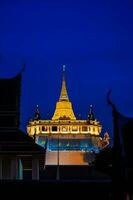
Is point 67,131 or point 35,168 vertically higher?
point 67,131

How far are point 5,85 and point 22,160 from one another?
15.1 feet

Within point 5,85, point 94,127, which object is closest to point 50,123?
point 94,127

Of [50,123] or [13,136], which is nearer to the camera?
[13,136]

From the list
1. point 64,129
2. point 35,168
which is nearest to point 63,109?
Answer: point 64,129

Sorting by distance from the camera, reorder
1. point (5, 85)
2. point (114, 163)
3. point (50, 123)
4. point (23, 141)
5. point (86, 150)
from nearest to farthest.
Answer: point (114, 163), point (23, 141), point (5, 85), point (86, 150), point (50, 123)

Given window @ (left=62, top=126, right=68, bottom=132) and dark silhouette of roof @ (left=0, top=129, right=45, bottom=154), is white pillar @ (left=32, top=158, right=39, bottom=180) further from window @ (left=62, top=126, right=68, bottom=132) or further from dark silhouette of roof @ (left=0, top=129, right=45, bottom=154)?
window @ (left=62, top=126, right=68, bottom=132)

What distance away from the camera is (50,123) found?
98.6m

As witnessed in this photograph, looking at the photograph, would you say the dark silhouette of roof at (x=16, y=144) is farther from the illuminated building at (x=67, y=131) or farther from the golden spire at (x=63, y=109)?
the golden spire at (x=63, y=109)

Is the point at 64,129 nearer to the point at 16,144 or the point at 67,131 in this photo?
the point at 67,131

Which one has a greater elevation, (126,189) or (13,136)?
(13,136)

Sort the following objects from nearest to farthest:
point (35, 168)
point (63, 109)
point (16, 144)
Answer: point (16, 144) → point (35, 168) → point (63, 109)

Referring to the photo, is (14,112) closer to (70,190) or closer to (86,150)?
(70,190)

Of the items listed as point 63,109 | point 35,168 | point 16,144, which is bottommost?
point 35,168

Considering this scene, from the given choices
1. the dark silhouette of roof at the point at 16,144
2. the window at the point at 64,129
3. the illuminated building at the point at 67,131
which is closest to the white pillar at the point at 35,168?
the dark silhouette of roof at the point at 16,144
